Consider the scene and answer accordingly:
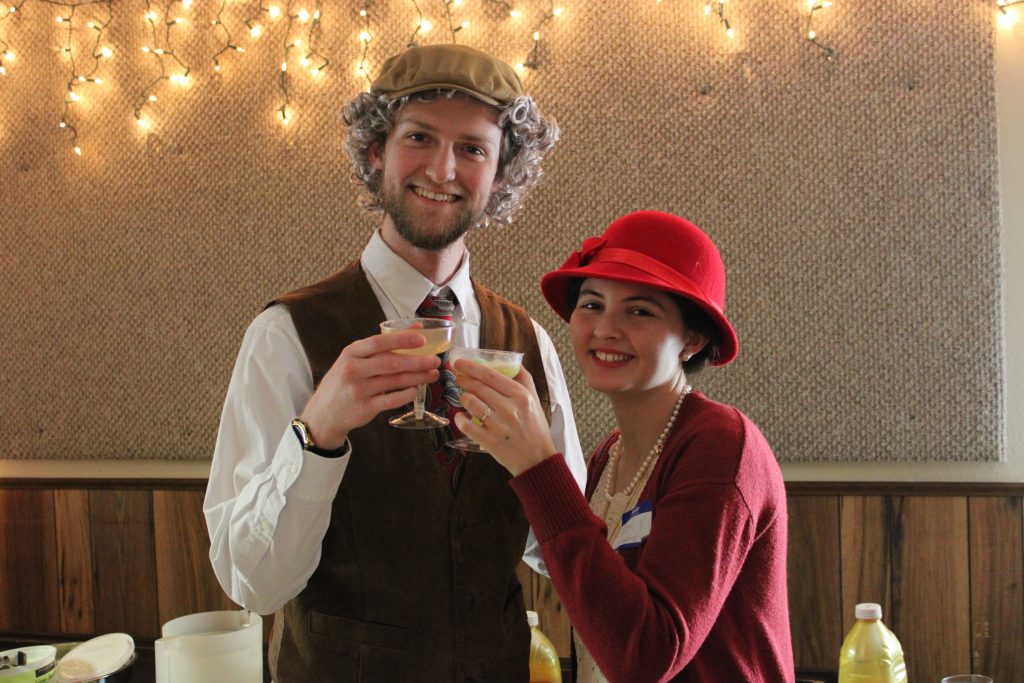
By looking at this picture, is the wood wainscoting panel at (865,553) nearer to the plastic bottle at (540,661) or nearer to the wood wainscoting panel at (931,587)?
the wood wainscoting panel at (931,587)

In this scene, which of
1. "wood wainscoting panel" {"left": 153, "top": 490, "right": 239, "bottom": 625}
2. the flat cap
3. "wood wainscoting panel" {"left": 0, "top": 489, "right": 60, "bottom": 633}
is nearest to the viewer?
the flat cap

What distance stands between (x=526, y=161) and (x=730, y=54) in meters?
0.76

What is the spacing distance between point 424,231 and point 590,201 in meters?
0.88

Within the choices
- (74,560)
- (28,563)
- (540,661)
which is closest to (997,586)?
(540,661)

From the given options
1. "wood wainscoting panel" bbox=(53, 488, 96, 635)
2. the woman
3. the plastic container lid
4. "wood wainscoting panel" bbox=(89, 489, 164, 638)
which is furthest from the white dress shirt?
"wood wainscoting panel" bbox=(53, 488, 96, 635)

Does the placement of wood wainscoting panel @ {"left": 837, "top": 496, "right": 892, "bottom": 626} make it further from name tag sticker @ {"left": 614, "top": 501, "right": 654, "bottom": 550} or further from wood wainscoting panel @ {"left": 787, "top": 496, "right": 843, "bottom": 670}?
name tag sticker @ {"left": 614, "top": 501, "right": 654, "bottom": 550}

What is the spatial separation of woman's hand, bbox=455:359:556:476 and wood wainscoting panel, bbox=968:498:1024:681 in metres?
1.44

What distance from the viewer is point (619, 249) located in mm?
1383

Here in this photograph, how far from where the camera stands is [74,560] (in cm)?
272

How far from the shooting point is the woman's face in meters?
1.36

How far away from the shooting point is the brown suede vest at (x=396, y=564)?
1.50 m

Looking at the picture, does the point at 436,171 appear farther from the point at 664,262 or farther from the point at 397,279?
the point at 664,262

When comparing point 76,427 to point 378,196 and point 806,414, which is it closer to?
point 378,196

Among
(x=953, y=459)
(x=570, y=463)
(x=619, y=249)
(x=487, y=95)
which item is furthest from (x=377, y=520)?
(x=953, y=459)
